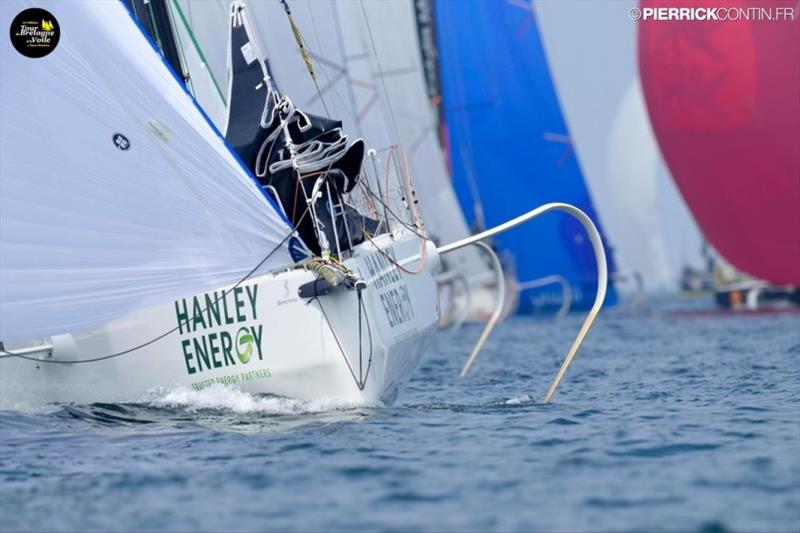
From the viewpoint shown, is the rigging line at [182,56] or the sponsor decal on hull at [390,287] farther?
the rigging line at [182,56]

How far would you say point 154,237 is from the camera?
8633mm

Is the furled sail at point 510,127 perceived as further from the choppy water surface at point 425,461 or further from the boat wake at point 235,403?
the boat wake at point 235,403

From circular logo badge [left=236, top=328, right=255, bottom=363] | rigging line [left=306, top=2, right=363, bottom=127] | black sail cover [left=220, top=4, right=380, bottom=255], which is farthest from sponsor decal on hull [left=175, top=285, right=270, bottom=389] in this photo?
rigging line [left=306, top=2, right=363, bottom=127]

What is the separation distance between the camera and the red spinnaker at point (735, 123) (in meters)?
15.9

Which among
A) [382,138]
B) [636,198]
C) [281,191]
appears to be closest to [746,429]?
[281,191]

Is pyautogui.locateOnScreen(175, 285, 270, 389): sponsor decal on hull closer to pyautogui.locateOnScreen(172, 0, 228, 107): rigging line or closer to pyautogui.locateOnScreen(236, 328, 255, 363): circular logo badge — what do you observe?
pyautogui.locateOnScreen(236, 328, 255, 363): circular logo badge

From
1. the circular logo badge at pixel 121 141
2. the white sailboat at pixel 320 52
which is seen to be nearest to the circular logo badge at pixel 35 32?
the circular logo badge at pixel 121 141

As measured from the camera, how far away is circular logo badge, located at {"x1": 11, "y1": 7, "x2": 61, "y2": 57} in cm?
831

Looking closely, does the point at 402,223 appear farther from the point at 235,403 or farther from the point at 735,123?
the point at 735,123

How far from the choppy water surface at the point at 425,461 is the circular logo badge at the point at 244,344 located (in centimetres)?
27

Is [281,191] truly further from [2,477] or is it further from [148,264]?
[2,477]

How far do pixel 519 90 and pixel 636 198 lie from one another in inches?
825

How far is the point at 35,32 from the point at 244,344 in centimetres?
234

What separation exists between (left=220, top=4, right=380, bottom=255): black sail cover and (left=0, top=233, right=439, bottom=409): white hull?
15.0 inches
